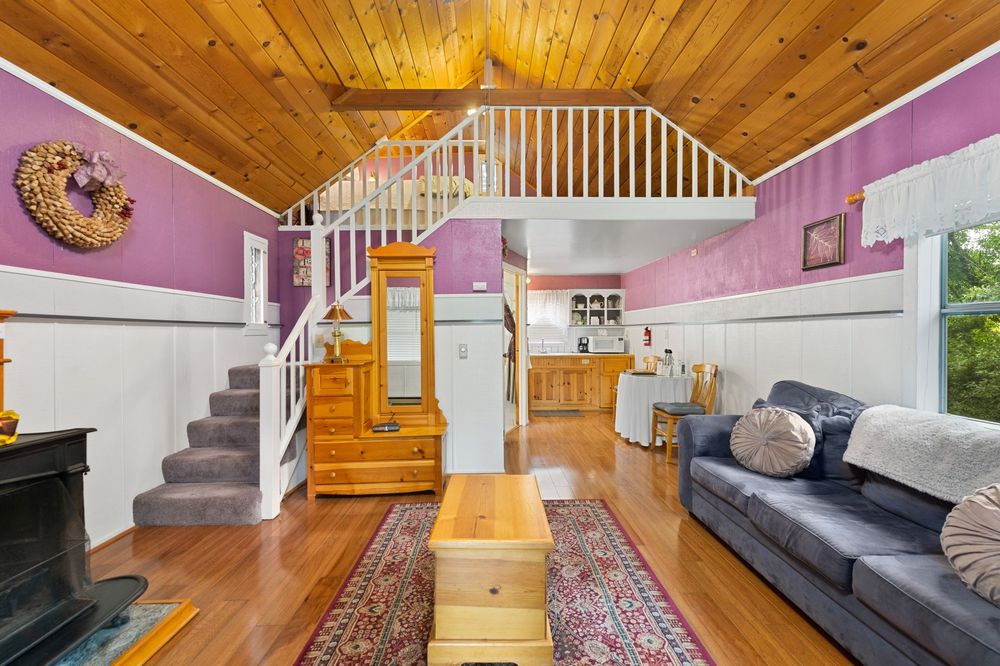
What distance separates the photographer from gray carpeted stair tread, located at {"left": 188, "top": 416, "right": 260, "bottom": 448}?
3.49 metres

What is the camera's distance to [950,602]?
54.8 inches

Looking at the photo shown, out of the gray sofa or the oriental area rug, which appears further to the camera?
the oriental area rug

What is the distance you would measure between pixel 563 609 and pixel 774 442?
4.89 feet

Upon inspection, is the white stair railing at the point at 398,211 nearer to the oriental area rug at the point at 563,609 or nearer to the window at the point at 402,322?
the window at the point at 402,322

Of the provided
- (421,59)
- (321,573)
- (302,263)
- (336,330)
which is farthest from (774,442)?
(421,59)

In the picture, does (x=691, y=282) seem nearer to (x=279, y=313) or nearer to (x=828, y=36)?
(x=828, y=36)

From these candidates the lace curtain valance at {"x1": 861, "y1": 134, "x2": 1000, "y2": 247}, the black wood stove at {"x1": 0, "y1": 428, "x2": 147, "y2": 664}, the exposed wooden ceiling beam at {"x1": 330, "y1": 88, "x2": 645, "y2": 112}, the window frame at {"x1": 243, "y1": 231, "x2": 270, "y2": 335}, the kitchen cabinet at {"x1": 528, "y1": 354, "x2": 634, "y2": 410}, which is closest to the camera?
the black wood stove at {"x1": 0, "y1": 428, "x2": 147, "y2": 664}

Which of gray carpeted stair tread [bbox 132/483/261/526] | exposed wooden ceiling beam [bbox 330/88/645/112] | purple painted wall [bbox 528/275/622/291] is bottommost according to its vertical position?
gray carpeted stair tread [bbox 132/483/261/526]

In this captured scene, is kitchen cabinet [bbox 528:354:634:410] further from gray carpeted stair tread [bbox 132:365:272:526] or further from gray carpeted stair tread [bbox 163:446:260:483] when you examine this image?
gray carpeted stair tread [bbox 163:446:260:483]

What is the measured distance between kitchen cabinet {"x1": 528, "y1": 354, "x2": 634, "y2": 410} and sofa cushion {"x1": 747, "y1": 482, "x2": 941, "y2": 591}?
4.94m

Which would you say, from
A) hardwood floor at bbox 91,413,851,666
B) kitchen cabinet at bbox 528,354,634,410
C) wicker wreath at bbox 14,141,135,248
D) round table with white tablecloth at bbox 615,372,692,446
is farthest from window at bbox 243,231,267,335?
kitchen cabinet at bbox 528,354,634,410

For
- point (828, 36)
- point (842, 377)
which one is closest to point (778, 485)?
point (842, 377)

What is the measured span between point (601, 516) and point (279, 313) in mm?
3624

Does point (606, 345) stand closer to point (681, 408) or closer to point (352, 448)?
point (681, 408)
